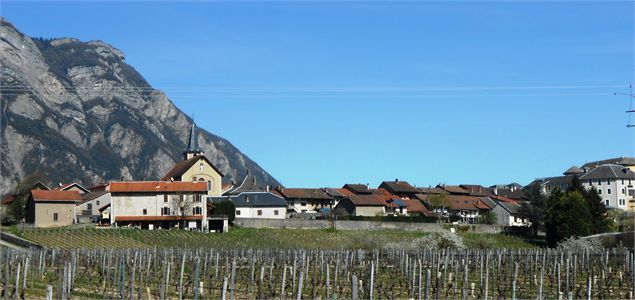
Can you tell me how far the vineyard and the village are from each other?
26124 millimetres

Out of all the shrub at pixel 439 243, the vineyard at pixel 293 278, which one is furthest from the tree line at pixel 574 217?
the vineyard at pixel 293 278

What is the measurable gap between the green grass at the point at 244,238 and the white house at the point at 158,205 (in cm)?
443

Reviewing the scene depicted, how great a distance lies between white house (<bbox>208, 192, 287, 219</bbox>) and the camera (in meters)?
92.3

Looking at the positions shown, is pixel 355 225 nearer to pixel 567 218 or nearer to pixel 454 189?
pixel 567 218

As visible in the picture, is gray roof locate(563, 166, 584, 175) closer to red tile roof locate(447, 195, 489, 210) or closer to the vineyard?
red tile roof locate(447, 195, 489, 210)

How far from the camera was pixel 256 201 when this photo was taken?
3659 inches

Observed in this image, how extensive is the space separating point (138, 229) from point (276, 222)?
1376 centimetres

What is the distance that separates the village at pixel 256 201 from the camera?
80625 millimetres

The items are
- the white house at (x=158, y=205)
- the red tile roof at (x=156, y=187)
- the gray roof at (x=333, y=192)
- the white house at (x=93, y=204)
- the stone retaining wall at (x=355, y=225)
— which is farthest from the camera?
the gray roof at (x=333, y=192)

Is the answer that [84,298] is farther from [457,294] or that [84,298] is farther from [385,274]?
Result: [385,274]

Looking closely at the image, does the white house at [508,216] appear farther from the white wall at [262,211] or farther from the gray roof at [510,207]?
the white wall at [262,211]

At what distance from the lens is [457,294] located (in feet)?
126

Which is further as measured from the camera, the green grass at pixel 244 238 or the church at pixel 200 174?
the church at pixel 200 174

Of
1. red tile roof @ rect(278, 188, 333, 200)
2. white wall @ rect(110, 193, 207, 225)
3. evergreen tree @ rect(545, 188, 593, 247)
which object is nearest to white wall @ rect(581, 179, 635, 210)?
red tile roof @ rect(278, 188, 333, 200)
